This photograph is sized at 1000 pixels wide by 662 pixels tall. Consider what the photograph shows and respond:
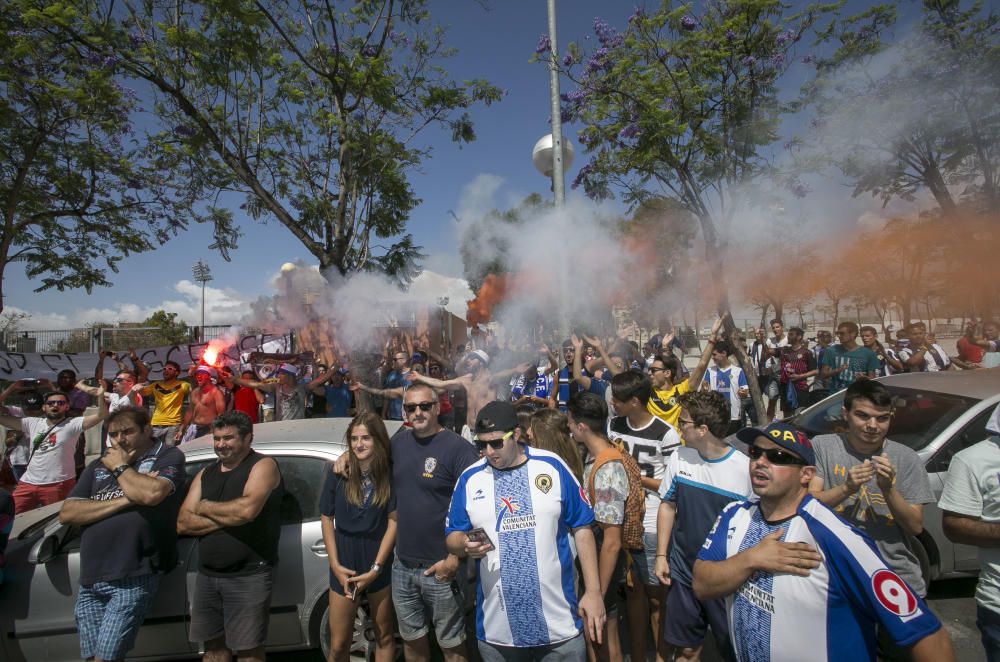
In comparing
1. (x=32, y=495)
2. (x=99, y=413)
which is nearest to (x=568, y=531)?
(x=99, y=413)

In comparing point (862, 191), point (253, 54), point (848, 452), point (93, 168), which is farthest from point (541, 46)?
point (93, 168)

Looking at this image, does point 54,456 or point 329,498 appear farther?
point 54,456

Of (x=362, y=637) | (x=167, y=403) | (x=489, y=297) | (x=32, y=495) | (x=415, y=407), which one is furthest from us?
(x=489, y=297)

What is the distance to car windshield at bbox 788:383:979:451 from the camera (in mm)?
3781

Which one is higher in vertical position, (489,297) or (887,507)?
(489,297)

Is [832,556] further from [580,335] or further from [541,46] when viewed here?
[541,46]

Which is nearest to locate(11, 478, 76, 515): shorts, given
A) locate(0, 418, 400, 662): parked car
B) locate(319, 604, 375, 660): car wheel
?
locate(0, 418, 400, 662): parked car

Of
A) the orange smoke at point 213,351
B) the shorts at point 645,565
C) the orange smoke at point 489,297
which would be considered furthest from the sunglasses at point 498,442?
the orange smoke at point 489,297

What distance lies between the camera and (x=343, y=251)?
823 cm

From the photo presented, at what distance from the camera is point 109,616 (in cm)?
274

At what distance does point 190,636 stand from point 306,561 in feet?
2.12

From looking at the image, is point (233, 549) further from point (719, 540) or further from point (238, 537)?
point (719, 540)

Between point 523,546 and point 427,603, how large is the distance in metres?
0.88

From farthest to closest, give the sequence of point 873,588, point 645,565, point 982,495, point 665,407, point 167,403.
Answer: point 167,403
point 665,407
point 645,565
point 982,495
point 873,588
